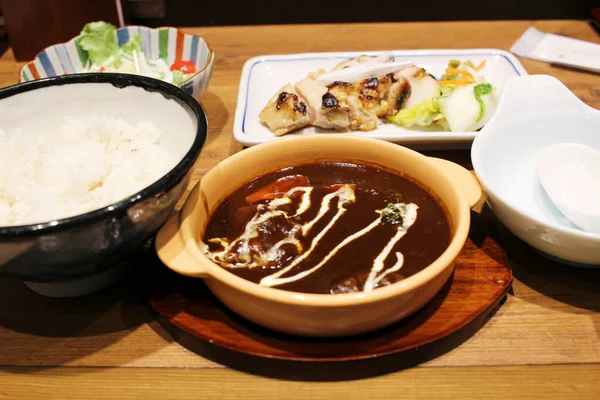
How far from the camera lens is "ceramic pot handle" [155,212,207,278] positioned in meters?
1.22

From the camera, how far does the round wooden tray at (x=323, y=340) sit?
47.3 inches

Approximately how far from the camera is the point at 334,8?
3779mm

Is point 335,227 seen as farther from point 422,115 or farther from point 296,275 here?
point 422,115

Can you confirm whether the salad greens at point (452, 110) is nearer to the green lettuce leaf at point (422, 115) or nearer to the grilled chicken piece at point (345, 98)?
the green lettuce leaf at point (422, 115)

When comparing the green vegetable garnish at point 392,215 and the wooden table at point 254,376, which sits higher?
the green vegetable garnish at point 392,215

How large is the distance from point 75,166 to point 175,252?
1.46 feet

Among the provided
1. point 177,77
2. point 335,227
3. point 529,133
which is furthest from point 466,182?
point 177,77

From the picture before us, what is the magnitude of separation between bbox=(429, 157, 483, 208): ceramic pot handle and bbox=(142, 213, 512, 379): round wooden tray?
0.19 meters

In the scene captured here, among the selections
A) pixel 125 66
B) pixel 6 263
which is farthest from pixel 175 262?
pixel 125 66

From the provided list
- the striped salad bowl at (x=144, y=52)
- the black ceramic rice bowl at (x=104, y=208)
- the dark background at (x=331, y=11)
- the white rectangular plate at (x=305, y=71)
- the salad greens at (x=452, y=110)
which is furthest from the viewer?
the dark background at (x=331, y=11)

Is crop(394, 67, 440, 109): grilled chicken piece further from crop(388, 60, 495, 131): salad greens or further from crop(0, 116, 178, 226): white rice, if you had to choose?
crop(0, 116, 178, 226): white rice

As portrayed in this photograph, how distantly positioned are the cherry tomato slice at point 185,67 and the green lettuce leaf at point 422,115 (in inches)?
46.0

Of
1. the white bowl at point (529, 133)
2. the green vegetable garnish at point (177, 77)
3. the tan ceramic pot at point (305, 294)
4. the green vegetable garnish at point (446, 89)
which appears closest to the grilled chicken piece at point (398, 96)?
the green vegetable garnish at point (446, 89)

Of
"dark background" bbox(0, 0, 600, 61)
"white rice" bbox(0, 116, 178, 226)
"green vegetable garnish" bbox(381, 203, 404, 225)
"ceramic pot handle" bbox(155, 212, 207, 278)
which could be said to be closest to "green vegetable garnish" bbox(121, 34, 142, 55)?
"dark background" bbox(0, 0, 600, 61)
